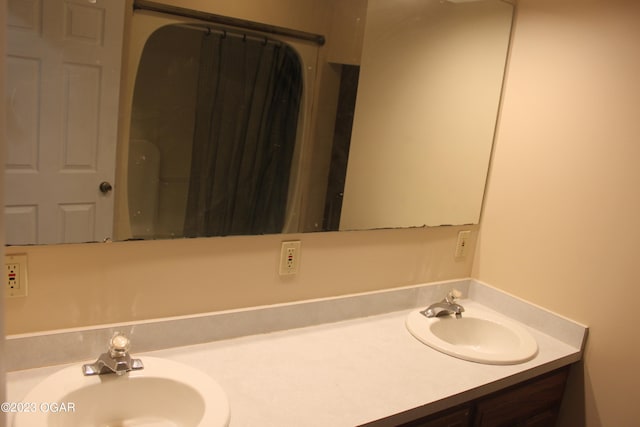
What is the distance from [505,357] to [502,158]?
829 mm

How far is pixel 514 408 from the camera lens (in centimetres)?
161

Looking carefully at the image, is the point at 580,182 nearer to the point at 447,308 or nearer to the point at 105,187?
the point at 447,308

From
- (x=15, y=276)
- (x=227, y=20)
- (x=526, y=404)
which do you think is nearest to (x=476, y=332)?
(x=526, y=404)

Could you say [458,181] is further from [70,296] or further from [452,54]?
[70,296]

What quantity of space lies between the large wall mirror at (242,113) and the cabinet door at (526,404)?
0.69 m

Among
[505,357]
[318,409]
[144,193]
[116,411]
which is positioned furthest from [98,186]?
[505,357]

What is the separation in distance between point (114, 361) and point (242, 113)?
29.2 inches

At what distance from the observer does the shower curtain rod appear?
1.21 metres

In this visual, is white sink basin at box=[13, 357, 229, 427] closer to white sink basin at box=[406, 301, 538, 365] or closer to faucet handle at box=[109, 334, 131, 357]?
faucet handle at box=[109, 334, 131, 357]

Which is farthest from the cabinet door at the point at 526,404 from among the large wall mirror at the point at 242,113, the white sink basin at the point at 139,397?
the white sink basin at the point at 139,397

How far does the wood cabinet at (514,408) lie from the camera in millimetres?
1407

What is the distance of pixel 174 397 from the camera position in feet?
4.03

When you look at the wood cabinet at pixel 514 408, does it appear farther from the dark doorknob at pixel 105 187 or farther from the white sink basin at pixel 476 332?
the dark doorknob at pixel 105 187

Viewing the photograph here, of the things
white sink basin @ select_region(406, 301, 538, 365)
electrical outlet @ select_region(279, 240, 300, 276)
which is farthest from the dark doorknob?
white sink basin @ select_region(406, 301, 538, 365)
